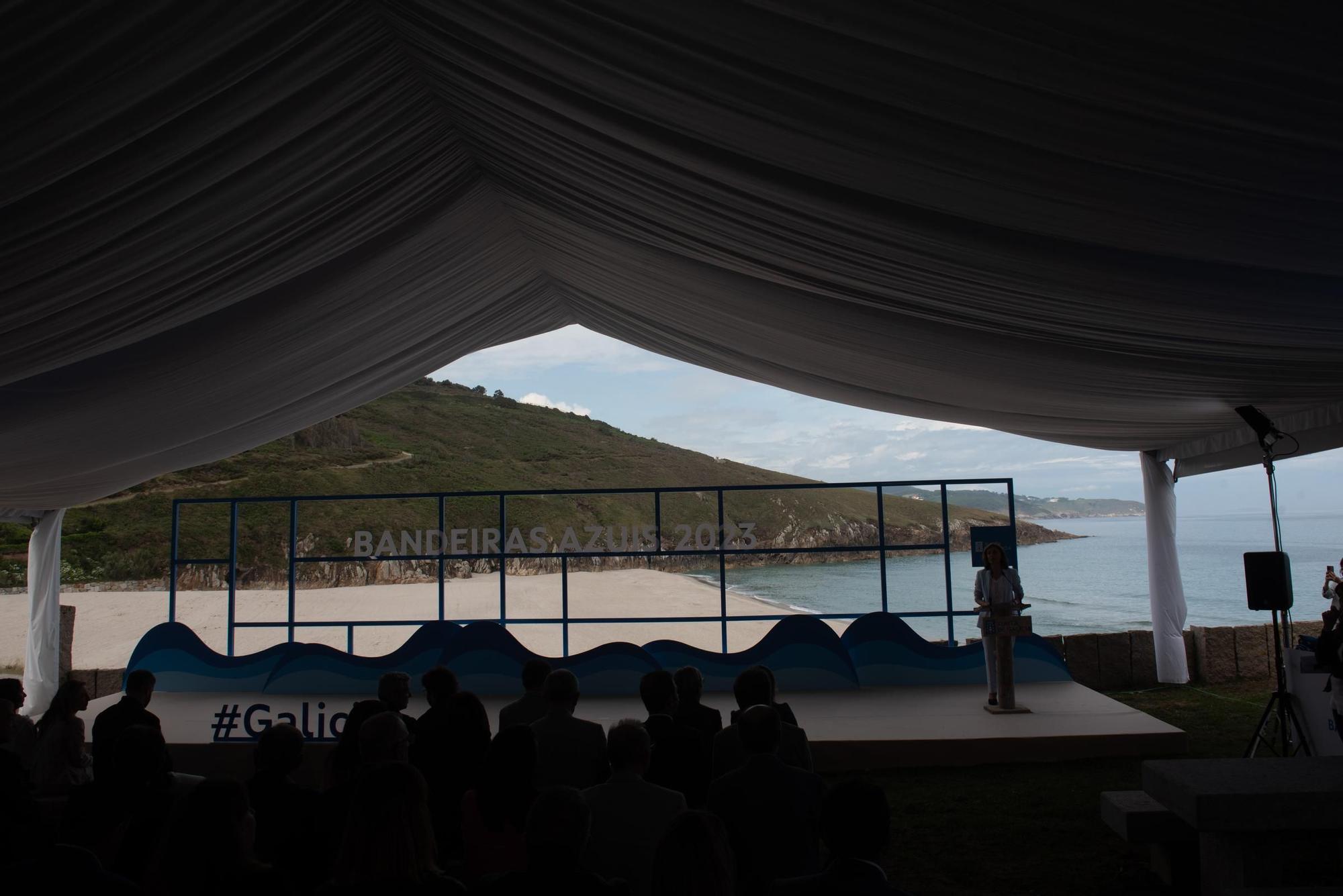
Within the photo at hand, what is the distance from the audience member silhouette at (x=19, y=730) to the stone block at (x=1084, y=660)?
9.10m

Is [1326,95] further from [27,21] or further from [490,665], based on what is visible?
[490,665]

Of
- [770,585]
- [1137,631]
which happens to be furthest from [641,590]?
[1137,631]

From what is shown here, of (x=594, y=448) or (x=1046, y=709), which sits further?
(x=594, y=448)

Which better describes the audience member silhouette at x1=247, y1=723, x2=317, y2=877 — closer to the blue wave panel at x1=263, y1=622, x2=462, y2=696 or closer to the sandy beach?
the blue wave panel at x1=263, y1=622, x2=462, y2=696

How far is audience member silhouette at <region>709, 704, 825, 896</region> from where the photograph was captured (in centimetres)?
255

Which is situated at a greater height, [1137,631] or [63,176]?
[63,176]

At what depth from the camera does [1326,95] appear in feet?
6.73

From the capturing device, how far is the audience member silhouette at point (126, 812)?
2467 mm

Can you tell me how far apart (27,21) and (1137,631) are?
1054 cm

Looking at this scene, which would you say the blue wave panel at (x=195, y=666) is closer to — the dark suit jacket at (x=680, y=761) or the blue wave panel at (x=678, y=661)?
the blue wave panel at (x=678, y=661)

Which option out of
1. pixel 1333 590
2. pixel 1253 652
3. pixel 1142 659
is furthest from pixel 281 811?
pixel 1253 652

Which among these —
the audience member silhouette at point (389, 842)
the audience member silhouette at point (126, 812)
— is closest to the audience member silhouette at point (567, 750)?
the audience member silhouette at point (126, 812)

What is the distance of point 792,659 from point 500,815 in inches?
260

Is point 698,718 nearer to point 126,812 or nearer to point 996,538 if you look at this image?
point 126,812
